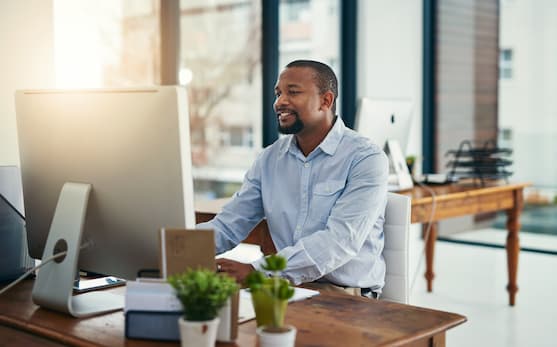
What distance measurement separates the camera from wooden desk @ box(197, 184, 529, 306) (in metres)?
3.21

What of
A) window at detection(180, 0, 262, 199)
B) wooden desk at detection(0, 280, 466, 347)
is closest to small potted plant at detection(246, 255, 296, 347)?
wooden desk at detection(0, 280, 466, 347)

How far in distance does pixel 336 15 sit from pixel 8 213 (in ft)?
13.0

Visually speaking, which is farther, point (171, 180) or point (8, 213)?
point (8, 213)

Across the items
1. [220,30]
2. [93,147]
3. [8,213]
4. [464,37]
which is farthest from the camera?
[464,37]

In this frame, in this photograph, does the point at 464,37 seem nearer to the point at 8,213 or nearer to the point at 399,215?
the point at 399,215

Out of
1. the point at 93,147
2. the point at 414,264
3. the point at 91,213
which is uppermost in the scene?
the point at 93,147

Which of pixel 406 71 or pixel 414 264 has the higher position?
pixel 406 71

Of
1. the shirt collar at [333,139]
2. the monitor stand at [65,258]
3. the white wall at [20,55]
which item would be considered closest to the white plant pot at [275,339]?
the monitor stand at [65,258]

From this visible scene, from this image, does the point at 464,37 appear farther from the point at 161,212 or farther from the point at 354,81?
the point at 161,212

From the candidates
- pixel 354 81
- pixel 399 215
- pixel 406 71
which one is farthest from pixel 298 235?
pixel 406 71

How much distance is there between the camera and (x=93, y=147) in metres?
1.74

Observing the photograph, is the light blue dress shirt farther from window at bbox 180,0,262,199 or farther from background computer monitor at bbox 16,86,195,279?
→ window at bbox 180,0,262,199

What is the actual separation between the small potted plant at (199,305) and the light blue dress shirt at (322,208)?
72 centimetres

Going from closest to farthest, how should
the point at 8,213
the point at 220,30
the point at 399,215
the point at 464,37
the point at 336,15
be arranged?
the point at 8,213
the point at 399,215
the point at 220,30
the point at 336,15
the point at 464,37
